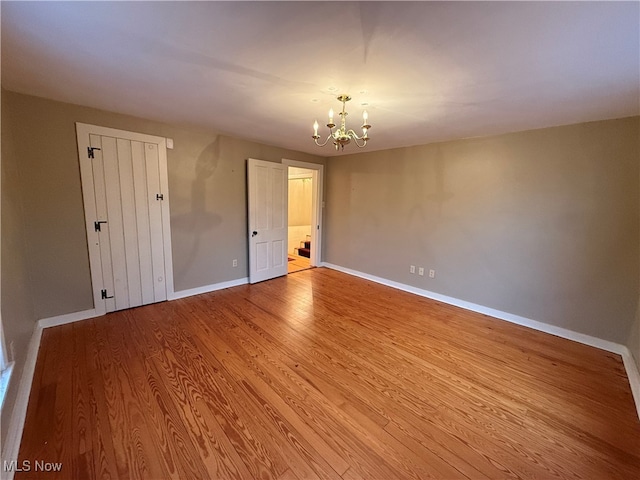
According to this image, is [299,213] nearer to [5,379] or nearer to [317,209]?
[317,209]

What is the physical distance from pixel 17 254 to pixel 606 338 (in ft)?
17.9

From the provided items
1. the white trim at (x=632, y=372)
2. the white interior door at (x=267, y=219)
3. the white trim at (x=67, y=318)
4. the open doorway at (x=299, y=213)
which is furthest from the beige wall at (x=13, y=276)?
the open doorway at (x=299, y=213)

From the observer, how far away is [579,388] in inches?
80.9

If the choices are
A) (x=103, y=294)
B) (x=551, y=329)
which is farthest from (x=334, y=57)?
(x=551, y=329)

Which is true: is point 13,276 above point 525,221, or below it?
below

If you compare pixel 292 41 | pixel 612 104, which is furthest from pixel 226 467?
pixel 612 104

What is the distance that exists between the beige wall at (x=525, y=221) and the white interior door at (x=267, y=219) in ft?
5.24

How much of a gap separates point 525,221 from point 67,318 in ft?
16.9

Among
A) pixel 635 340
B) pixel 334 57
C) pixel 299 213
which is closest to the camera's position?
pixel 334 57

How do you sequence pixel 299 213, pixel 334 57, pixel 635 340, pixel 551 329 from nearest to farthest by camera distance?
pixel 334 57 < pixel 635 340 < pixel 551 329 < pixel 299 213

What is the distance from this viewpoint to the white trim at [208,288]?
3.60m

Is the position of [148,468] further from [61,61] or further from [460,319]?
[460,319]

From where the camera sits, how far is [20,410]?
1609 millimetres

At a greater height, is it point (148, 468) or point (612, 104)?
point (612, 104)
